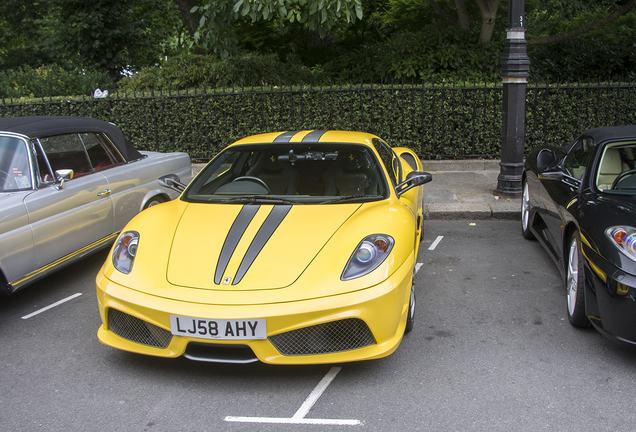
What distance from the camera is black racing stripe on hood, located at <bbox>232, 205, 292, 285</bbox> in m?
3.15

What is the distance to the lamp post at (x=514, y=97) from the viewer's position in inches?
297

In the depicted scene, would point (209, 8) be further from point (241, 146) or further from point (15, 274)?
point (15, 274)

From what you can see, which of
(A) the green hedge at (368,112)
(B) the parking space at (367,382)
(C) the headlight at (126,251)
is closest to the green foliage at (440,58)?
(A) the green hedge at (368,112)

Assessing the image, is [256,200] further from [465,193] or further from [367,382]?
[465,193]

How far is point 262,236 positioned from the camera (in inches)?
135

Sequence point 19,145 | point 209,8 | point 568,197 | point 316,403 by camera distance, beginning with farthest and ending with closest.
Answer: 1. point 209,8
2. point 19,145
3. point 568,197
4. point 316,403

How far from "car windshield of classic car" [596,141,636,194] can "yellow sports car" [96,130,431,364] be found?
61.1 inches

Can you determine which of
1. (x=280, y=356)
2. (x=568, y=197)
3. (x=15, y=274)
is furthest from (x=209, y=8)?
(x=280, y=356)

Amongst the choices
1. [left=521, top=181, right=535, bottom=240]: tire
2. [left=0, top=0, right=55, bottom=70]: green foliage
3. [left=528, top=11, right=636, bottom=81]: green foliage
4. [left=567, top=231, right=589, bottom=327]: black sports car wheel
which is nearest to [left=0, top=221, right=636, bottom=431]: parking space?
[left=567, top=231, right=589, bottom=327]: black sports car wheel

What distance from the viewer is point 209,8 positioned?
9.12m

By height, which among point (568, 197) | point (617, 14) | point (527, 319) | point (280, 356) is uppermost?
point (617, 14)

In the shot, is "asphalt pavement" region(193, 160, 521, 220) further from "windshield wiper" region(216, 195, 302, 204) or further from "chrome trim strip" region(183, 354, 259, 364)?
"chrome trim strip" region(183, 354, 259, 364)

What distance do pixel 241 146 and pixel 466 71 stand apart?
7.75 metres

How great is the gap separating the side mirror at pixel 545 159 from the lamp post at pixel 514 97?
2480mm
